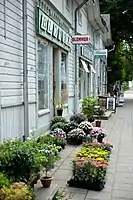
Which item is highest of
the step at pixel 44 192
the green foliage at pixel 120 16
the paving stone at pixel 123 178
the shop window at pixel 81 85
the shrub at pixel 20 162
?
the green foliage at pixel 120 16

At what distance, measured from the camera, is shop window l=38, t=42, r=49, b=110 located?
35.5 feet

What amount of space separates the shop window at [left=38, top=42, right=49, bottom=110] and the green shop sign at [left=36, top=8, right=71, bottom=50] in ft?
1.30

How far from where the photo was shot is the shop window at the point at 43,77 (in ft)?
35.5

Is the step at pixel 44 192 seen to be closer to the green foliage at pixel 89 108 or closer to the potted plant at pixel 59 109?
the potted plant at pixel 59 109

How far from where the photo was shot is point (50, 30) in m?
11.2

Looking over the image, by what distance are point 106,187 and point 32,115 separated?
3.98 m

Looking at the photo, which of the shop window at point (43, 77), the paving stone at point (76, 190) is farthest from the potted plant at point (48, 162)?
the shop window at point (43, 77)

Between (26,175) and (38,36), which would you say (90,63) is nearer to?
(38,36)

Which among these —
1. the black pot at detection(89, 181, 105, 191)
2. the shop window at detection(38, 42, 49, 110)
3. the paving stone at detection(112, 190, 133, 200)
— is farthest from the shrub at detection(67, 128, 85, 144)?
the paving stone at detection(112, 190, 133, 200)

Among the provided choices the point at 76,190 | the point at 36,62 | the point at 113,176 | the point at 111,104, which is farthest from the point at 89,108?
the point at 76,190

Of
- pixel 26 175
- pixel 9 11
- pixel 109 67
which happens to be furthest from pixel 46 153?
pixel 109 67

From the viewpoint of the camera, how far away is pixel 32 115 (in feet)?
31.8

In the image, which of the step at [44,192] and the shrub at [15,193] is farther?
the step at [44,192]

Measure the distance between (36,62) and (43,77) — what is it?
1392mm
